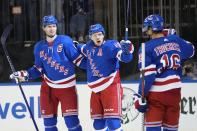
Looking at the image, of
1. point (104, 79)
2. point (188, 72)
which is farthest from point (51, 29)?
point (188, 72)

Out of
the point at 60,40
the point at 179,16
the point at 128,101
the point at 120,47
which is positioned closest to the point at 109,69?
the point at 120,47

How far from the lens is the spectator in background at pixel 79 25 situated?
835 centimetres

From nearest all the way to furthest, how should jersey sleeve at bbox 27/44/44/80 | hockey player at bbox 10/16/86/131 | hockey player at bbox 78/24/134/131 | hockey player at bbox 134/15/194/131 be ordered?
hockey player at bbox 134/15/194/131, hockey player at bbox 78/24/134/131, hockey player at bbox 10/16/86/131, jersey sleeve at bbox 27/44/44/80

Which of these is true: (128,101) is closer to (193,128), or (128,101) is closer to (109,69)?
(193,128)

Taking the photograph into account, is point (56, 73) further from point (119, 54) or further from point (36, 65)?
point (119, 54)

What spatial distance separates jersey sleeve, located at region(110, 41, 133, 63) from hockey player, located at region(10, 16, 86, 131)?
48 centimetres

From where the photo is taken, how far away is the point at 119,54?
20.0 ft

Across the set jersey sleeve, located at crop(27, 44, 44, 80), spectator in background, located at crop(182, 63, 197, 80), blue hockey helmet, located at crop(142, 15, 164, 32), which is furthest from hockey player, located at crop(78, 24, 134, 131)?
spectator in background, located at crop(182, 63, 197, 80)

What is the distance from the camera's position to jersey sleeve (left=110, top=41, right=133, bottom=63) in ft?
19.9

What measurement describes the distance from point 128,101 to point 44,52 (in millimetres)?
1727

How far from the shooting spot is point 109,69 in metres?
6.20

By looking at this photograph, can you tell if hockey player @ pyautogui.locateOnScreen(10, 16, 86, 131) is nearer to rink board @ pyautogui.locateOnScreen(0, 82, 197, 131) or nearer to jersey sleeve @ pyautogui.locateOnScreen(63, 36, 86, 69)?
jersey sleeve @ pyautogui.locateOnScreen(63, 36, 86, 69)

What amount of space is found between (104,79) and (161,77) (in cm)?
68

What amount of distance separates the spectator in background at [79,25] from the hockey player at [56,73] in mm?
1845
